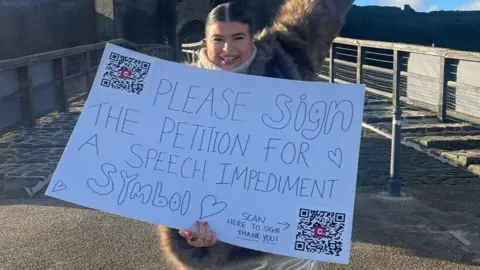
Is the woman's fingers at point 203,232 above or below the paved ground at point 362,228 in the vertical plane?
above

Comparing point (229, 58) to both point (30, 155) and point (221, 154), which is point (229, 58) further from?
point (30, 155)

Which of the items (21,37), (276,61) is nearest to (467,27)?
(21,37)

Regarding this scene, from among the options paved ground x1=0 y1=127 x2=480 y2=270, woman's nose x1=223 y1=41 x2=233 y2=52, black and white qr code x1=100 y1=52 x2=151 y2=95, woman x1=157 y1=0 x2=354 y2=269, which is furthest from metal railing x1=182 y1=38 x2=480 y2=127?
woman's nose x1=223 y1=41 x2=233 y2=52

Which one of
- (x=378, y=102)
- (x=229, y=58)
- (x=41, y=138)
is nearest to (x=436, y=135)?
(x=378, y=102)

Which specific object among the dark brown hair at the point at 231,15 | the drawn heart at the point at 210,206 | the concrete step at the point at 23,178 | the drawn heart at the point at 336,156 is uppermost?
the dark brown hair at the point at 231,15

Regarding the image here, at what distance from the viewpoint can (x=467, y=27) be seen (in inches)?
769

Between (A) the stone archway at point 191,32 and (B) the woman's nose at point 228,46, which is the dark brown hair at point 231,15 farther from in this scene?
(A) the stone archway at point 191,32

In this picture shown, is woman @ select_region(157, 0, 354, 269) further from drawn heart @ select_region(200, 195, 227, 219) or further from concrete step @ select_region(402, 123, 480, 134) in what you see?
concrete step @ select_region(402, 123, 480, 134)

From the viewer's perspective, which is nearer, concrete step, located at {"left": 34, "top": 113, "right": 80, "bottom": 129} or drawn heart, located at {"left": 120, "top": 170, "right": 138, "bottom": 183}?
drawn heart, located at {"left": 120, "top": 170, "right": 138, "bottom": 183}

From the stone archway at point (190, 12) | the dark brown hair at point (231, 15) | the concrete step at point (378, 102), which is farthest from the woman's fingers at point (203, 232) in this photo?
the stone archway at point (190, 12)

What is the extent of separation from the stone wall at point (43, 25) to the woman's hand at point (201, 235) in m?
15.4

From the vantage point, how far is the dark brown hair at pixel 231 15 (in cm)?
233

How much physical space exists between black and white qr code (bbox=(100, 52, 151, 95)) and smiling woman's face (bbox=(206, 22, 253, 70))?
283mm

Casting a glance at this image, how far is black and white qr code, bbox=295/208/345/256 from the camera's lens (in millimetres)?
2199
